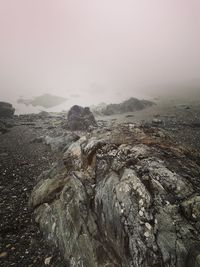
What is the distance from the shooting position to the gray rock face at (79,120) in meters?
32.9

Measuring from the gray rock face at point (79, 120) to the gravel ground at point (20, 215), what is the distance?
511 inches

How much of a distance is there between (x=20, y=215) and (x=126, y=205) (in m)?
6.11

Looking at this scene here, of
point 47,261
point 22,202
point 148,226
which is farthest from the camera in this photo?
point 22,202

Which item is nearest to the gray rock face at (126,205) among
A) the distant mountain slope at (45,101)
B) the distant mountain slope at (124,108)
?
the distant mountain slope at (124,108)

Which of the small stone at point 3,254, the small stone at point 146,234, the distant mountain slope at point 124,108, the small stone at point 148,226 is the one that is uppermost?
the small stone at point 148,226

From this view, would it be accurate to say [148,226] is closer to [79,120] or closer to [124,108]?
[79,120]

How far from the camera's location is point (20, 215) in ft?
32.5

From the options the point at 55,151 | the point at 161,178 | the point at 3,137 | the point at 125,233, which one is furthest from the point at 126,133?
the point at 3,137

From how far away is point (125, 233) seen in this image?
5832 mm

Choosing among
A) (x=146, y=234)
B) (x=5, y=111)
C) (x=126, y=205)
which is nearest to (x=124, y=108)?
(x=5, y=111)

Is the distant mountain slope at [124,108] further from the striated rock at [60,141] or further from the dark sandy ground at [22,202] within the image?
the striated rock at [60,141]

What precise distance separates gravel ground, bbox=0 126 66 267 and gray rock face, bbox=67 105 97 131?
42.6ft

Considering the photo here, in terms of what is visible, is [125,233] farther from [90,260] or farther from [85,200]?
[85,200]

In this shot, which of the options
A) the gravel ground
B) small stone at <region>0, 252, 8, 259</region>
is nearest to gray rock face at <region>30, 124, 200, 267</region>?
the gravel ground
